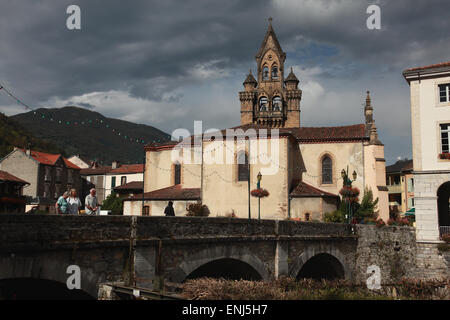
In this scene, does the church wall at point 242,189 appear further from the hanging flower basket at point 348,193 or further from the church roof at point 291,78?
the church roof at point 291,78

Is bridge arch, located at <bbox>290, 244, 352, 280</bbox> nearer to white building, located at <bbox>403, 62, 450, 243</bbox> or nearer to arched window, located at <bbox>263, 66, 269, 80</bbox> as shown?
white building, located at <bbox>403, 62, 450, 243</bbox>

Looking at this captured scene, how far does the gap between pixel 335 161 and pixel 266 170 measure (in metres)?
6.46

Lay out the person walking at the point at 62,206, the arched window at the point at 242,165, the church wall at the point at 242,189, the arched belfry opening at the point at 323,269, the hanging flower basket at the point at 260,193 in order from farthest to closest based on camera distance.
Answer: the arched window at the point at 242,165 < the church wall at the point at 242,189 < the hanging flower basket at the point at 260,193 < the arched belfry opening at the point at 323,269 < the person walking at the point at 62,206

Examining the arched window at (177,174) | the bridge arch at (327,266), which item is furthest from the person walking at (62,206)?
the arched window at (177,174)

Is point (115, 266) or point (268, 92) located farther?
point (268, 92)

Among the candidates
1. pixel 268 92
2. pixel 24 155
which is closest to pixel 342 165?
pixel 268 92

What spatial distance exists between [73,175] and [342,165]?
4109 centimetres

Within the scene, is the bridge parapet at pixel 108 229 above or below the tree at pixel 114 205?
below

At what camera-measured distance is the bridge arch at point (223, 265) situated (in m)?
11.4

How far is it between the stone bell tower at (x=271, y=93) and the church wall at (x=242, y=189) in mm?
23256

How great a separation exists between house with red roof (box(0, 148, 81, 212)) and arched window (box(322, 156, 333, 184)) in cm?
3272

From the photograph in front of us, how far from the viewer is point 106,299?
28.7 feet
